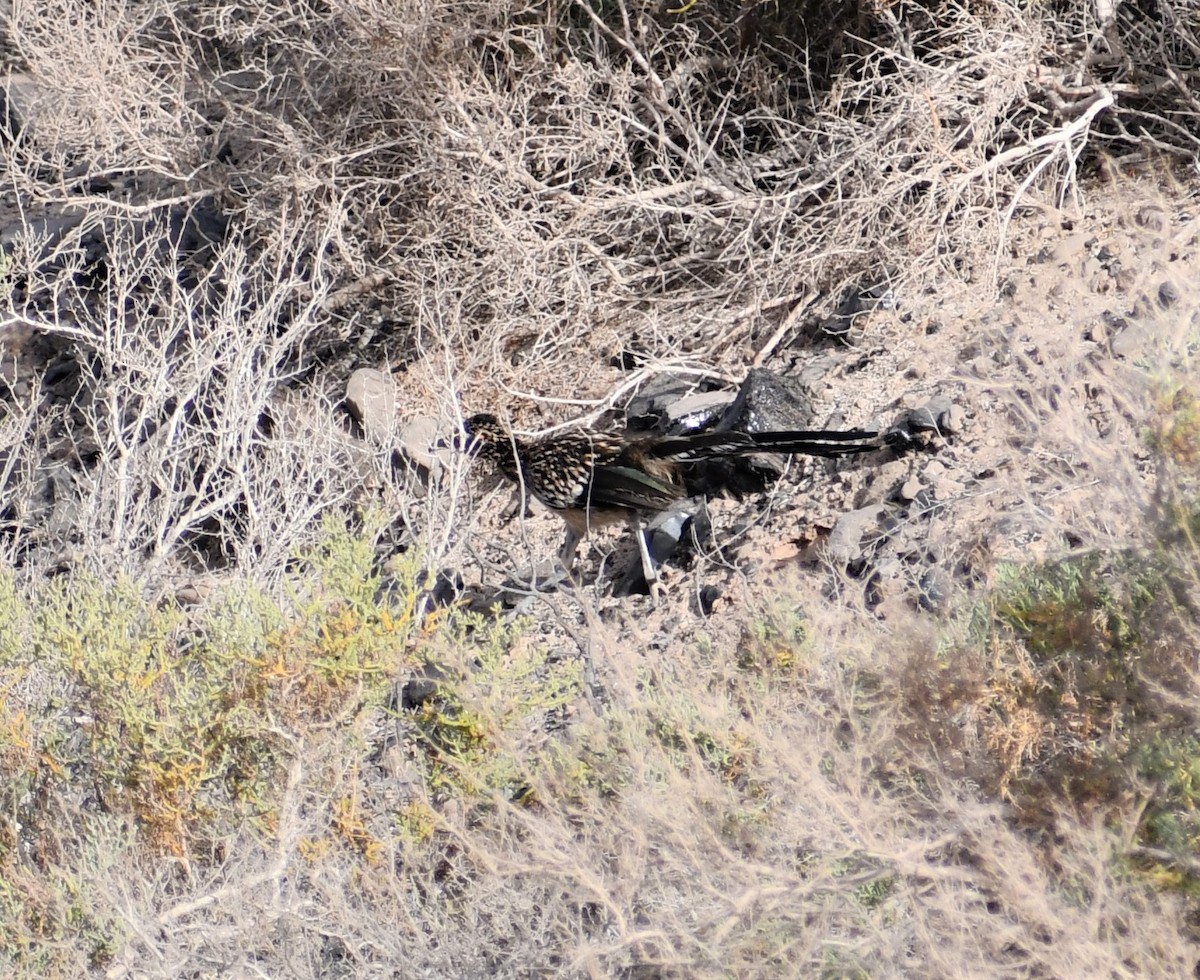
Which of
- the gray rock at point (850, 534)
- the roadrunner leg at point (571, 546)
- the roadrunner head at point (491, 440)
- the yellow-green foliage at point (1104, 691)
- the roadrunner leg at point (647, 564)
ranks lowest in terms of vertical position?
the roadrunner leg at point (571, 546)

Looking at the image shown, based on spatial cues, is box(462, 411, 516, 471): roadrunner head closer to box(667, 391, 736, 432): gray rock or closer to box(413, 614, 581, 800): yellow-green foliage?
box(667, 391, 736, 432): gray rock

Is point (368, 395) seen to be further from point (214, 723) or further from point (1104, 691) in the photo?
point (1104, 691)

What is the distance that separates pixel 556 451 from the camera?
5.91 metres

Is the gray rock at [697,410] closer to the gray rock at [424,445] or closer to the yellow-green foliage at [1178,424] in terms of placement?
the gray rock at [424,445]

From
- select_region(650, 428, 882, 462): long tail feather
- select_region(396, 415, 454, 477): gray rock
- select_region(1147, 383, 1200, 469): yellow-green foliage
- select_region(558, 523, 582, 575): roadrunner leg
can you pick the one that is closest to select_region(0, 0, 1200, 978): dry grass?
select_region(1147, 383, 1200, 469): yellow-green foliage

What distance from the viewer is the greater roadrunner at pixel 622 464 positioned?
555 cm

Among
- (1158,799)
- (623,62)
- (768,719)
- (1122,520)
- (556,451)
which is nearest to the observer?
(1158,799)

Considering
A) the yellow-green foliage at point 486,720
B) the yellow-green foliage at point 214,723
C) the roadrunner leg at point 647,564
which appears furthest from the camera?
the roadrunner leg at point 647,564

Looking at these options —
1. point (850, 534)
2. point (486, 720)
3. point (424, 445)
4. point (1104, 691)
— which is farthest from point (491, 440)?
point (1104, 691)

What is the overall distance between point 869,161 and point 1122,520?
324cm

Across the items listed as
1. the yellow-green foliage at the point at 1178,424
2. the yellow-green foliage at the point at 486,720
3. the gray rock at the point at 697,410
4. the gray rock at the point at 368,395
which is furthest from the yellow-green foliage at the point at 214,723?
the gray rock at the point at 368,395

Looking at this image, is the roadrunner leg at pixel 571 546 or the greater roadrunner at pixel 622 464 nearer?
the greater roadrunner at pixel 622 464

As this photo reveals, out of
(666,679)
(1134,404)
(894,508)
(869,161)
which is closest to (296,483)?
(666,679)

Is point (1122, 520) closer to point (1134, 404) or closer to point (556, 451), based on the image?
point (1134, 404)
